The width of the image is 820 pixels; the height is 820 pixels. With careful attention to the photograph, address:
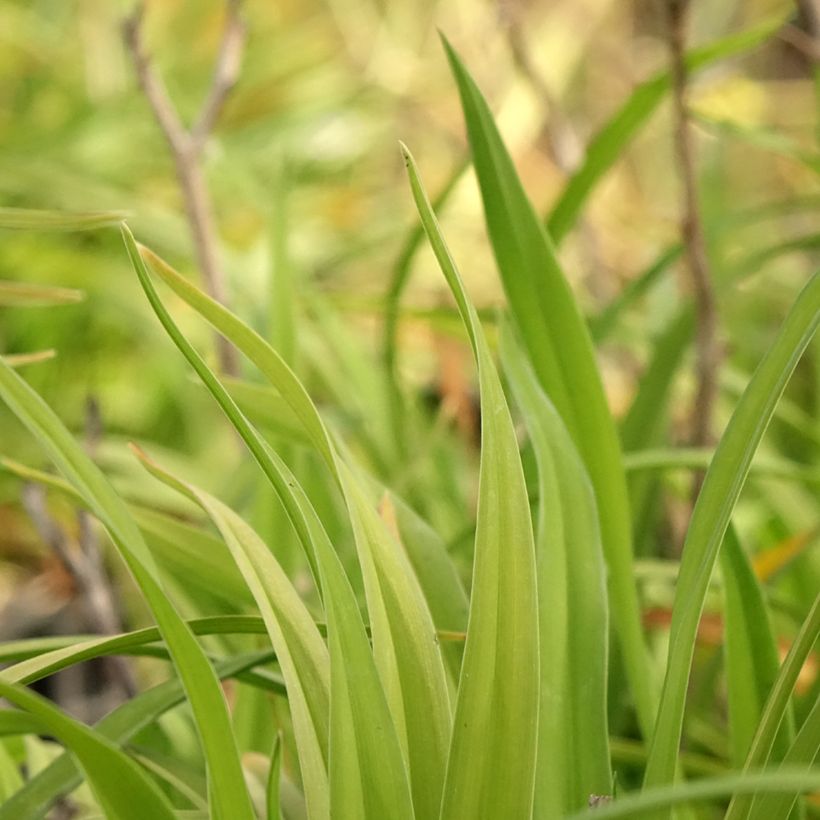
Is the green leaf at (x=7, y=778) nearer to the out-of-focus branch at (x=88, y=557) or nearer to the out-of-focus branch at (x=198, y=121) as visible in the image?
the out-of-focus branch at (x=88, y=557)

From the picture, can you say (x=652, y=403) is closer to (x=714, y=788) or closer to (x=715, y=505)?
(x=715, y=505)

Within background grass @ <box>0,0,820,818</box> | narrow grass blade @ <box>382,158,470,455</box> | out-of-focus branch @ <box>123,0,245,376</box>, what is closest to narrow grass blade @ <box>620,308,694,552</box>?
background grass @ <box>0,0,820,818</box>

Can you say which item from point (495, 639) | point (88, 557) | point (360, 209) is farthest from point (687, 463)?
point (360, 209)

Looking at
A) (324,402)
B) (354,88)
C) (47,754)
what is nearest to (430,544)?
(47,754)

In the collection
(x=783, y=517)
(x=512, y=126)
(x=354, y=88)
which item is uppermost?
(x=354, y=88)

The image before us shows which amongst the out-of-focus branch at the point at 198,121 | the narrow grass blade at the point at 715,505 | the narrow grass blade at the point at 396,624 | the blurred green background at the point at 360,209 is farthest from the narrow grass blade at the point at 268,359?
the out-of-focus branch at the point at 198,121

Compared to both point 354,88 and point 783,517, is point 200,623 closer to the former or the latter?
point 783,517
